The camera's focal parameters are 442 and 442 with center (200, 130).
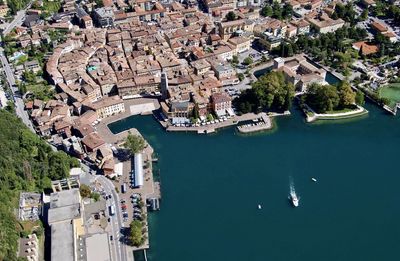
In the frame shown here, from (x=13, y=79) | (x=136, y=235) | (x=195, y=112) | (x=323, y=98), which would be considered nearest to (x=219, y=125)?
(x=195, y=112)

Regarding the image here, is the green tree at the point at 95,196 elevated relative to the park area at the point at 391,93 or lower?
lower

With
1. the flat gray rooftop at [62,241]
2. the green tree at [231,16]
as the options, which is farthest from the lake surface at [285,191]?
the green tree at [231,16]

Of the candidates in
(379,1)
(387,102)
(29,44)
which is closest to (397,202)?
(387,102)

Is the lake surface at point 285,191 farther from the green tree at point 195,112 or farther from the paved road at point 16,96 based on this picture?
the paved road at point 16,96

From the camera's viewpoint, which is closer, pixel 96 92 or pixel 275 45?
pixel 96 92

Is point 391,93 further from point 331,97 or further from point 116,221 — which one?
point 116,221

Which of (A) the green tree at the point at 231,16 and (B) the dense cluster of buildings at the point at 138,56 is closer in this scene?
(B) the dense cluster of buildings at the point at 138,56

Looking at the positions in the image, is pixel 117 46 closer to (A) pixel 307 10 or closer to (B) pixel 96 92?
(B) pixel 96 92

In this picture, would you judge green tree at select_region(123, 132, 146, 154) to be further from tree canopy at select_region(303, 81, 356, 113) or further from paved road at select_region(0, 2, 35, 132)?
tree canopy at select_region(303, 81, 356, 113)
